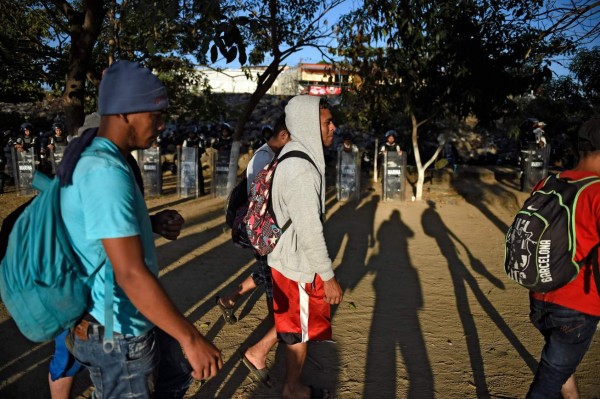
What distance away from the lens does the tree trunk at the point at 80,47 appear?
7.75 meters

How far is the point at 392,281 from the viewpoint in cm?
578

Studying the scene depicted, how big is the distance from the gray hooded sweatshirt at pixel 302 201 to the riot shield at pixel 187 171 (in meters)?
8.58

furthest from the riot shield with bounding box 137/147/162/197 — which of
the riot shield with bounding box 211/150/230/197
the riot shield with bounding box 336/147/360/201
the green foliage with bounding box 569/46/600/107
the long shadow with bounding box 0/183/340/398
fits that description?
the green foliage with bounding box 569/46/600/107

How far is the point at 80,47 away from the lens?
7828 mm

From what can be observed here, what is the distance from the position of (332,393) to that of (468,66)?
753 cm

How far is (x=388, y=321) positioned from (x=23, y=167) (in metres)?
9.98

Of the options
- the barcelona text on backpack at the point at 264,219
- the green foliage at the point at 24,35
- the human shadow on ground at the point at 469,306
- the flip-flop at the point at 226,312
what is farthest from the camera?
the green foliage at the point at 24,35

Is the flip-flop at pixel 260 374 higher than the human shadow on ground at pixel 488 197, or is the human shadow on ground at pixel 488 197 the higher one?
the human shadow on ground at pixel 488 197

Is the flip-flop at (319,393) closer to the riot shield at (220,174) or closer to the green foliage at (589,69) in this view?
the riot shield at (220,174)

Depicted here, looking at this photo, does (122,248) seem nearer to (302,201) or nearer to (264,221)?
(302,201)

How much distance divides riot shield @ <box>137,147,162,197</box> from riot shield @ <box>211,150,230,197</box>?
1276 mm

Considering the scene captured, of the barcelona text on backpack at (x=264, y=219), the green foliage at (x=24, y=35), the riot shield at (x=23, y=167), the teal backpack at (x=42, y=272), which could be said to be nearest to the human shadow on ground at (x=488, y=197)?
the barcelona text on backpack at (x=264, y=219)

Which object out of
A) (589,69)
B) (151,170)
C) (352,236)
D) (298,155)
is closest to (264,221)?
(298,155)

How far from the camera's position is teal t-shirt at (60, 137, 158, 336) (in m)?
1.47
